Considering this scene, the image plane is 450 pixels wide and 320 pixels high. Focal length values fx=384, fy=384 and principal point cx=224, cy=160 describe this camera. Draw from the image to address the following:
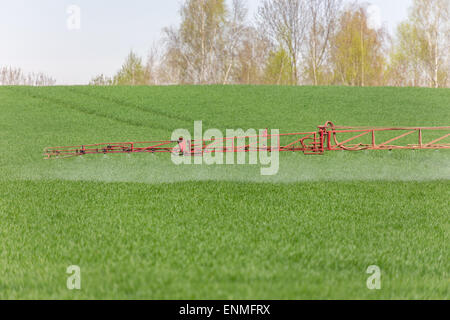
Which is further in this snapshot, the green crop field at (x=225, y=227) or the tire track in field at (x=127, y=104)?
the tire track in field at (x=127, y=104)

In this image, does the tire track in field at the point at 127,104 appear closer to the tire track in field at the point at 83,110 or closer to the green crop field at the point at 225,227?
the tire track in field at the point at 83,110

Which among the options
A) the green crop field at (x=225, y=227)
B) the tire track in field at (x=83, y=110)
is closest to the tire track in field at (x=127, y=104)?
the tire track in field at (x=83, y=110)

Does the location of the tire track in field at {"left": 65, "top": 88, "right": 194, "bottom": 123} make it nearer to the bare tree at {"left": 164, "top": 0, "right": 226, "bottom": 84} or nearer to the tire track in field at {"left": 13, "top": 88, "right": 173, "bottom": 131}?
the tire track in field at {"left": 13, "top": 88, "right": 173, "bottom": 131}

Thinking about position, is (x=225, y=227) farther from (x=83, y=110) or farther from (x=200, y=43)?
(x=200, y=43)

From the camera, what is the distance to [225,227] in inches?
288

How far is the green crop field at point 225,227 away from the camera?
15.4 ft

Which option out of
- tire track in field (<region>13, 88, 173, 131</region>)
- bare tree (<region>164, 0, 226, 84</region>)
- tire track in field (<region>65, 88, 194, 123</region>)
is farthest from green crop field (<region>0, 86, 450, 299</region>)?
bare tree (<region>164, 0, 226, 84</region>)

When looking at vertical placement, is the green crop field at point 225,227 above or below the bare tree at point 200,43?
below

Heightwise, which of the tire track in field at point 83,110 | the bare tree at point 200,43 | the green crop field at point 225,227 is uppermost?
the bare tree at point 200,43

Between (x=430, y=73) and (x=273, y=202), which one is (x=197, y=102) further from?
(x=430, y=73)

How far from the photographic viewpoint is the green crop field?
4.71m

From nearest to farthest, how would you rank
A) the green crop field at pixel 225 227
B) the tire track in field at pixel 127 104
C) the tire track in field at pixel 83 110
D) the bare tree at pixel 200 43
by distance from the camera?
the green crop field at pixel 225 227, the tire track in field at pixel 83 110, the tire track in field at pixel 127 104, the bare tree at pixel 200 43

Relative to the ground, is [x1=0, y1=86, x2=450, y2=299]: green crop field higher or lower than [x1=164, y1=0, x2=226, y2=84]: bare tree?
lower

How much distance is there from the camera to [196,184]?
483 inches
